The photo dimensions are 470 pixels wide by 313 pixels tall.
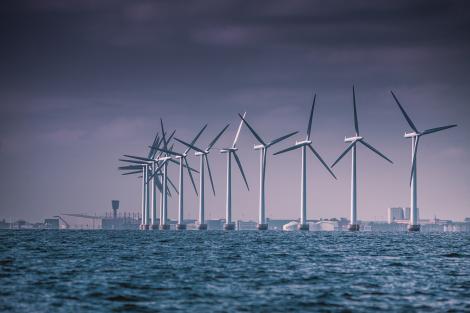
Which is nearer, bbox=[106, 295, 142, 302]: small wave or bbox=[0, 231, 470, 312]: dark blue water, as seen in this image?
bbox=[0, 231, 470, 312]: dark blue water

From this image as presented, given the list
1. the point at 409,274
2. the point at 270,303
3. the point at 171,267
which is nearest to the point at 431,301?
the point at 270,303

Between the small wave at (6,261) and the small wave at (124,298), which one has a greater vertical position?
the small wave at (124,298)

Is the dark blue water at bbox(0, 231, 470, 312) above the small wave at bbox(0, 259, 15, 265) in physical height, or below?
above

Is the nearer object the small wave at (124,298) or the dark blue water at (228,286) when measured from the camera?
the dark blue water at (228,286)

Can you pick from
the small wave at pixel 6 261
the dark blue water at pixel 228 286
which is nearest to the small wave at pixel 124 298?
the dark blue water at pixel 228 286

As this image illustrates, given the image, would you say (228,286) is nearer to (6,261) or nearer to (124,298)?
(124,298)

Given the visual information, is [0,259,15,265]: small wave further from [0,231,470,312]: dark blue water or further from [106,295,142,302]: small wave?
[106,295,142,302]: small wave

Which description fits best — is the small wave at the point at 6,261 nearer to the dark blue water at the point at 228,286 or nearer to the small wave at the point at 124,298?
the dark blue water at the point at 228,286

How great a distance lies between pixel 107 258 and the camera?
70188 millimetres

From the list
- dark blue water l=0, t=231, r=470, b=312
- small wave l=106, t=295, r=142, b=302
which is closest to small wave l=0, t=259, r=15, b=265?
dark blue water l=0, t=231, r=470, b=312

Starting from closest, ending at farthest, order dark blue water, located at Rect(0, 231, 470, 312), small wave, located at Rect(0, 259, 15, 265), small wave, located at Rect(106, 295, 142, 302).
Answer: dark blue water, located at Rect(0, 231, 470, 312) → small wave, located at Rect(106, 295, 142, 302) → small wave, located at Rect(0, 259, 15, 265)

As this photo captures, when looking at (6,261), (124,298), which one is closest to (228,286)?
(124,298)

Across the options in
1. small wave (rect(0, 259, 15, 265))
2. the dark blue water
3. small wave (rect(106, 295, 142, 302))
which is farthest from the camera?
small wave (rect(0, 259, 15, 265))

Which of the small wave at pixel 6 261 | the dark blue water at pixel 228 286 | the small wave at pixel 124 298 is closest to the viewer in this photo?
the dark blue water at pixel 228 286
